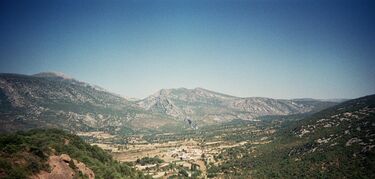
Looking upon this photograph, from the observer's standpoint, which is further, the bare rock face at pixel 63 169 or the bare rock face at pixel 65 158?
the bare rock face at pixel 65 158

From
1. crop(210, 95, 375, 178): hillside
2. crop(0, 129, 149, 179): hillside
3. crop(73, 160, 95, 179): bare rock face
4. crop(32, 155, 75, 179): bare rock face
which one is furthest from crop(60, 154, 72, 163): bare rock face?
crop(210, 95, 375, 178): hillside

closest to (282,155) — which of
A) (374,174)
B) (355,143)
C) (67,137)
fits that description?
(355,143)

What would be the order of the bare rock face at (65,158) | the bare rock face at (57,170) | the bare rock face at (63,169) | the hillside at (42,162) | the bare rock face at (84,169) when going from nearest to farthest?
the hillside at (42,162), the bare rock face at (57,170), the bare rock face at (63,169), the bare rock face at (65,158), the bare rock face at (84,169)

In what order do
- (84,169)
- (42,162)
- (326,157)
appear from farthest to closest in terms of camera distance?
(326,157) < (84,169) < (42,162)

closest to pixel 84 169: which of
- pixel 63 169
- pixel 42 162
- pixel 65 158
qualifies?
pixel 65 158

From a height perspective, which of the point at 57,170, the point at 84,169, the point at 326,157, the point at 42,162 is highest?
the point at 42,162

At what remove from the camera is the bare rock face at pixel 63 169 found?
164ft

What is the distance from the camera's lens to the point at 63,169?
54.6 meters

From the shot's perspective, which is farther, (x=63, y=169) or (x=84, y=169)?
(x=84, y=169)

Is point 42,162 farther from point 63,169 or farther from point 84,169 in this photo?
point 84,169

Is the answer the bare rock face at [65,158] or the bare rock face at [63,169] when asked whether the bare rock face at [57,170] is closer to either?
the bare rock face at [63,169]

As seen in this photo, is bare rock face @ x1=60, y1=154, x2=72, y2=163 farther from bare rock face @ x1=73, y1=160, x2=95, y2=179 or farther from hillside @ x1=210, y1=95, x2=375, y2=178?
hillside @ x1=210, y1=95, x2=375, y2=178

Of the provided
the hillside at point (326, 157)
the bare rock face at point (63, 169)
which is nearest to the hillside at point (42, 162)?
the bare rock face at point (63, 169)

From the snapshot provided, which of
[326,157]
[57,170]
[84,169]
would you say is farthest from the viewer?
[326,157]
